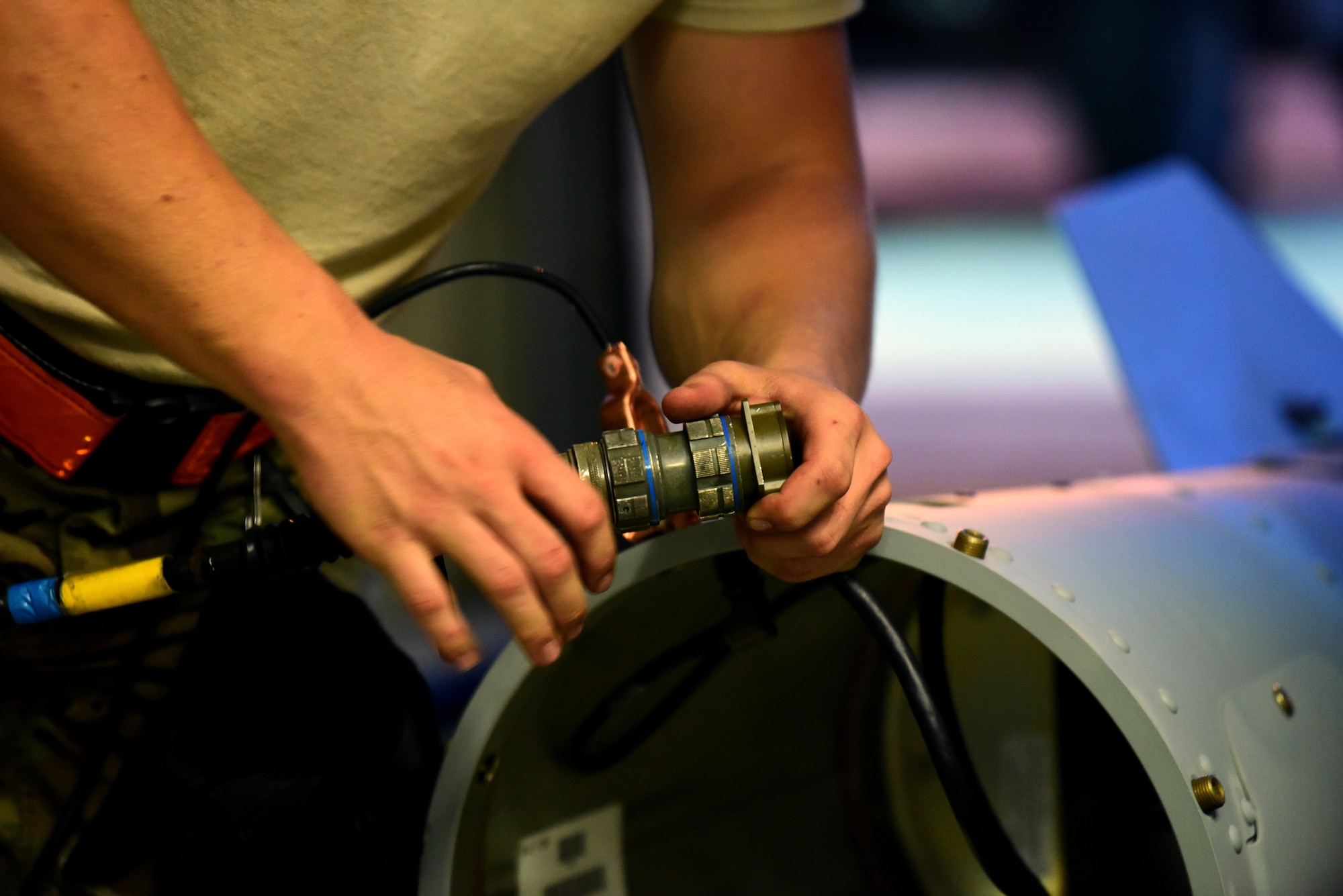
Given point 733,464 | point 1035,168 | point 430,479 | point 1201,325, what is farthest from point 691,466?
point 1035,168

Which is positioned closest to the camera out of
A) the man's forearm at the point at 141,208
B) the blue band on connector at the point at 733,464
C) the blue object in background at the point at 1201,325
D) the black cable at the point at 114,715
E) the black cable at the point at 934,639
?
the man's forearm at the point at 141,208

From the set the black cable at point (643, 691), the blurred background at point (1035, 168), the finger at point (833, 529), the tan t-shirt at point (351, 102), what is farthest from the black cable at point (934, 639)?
the blurred background at point (1035, 168)

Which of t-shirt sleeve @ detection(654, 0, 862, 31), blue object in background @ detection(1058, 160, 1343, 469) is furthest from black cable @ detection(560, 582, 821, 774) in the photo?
blue object in background @ detection(1058, 160, 1343, 469)

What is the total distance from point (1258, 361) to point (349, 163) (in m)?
1.04

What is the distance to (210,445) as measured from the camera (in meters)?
0.61

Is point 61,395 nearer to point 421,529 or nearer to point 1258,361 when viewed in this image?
point 421,529

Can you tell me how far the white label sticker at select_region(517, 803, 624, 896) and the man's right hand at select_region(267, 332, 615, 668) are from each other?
326 mm

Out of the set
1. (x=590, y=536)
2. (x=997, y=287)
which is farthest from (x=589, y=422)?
(x=997, y=287)

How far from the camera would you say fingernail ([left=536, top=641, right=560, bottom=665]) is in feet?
1.25

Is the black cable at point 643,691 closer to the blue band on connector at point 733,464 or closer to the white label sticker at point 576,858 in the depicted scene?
the white label sticker at point 576,858

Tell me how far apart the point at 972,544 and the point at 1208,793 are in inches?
5.7

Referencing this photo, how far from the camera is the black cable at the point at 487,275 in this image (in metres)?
0.63

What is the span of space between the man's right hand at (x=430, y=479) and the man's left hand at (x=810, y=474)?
113mm

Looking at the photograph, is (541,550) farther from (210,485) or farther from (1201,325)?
(1201,325)
